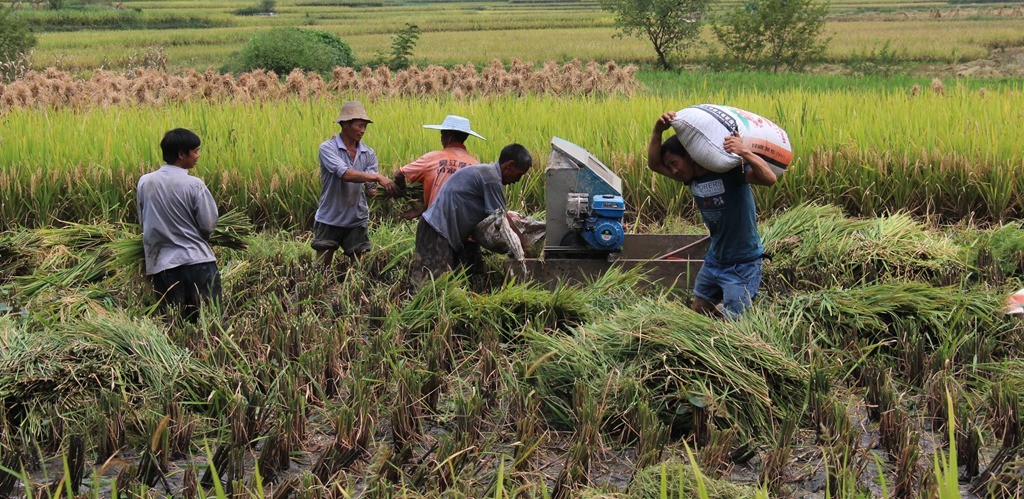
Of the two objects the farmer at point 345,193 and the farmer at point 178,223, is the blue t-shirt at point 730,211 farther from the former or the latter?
the farmer at point 178,223

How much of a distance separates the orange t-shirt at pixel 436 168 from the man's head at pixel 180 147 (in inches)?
50.5

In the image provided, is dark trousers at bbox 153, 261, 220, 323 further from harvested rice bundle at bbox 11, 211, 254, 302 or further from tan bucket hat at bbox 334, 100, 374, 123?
tan bucket hat at bbox 334, 100, 374, 123

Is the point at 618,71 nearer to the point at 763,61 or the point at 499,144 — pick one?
the point at 499,144

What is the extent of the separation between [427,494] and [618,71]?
10740 millimetres

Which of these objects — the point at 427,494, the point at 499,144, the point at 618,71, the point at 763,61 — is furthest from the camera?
the point at 763,61

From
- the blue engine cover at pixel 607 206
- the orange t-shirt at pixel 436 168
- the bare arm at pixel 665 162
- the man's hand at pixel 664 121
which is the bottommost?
the blue engine cover at pixel 607 206

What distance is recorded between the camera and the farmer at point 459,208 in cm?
495

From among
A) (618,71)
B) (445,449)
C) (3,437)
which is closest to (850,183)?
(445,449)

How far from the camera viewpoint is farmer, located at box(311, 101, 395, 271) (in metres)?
5.55

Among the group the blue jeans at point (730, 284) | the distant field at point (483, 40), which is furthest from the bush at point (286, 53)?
the blue jeans at point (730, 284)

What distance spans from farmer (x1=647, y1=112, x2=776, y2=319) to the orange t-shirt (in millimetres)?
1310

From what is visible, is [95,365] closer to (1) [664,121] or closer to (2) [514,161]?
(2) [514,161]

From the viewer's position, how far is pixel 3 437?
349 cm

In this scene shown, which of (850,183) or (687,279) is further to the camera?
(850,183)
